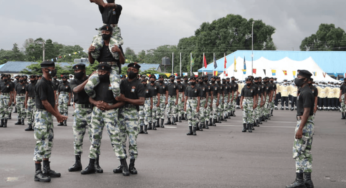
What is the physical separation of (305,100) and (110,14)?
4103 mm

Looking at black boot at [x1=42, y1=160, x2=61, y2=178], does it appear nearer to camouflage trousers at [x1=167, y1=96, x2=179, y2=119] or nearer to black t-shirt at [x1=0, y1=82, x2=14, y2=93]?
→ black t-shirt at [x1=0, y1=82, x2=14, y2=93]

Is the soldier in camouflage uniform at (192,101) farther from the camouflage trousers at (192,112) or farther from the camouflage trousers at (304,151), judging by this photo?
the camouflage trousers at (304,151)

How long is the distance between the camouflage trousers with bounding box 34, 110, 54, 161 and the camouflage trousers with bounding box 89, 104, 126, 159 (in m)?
0.82

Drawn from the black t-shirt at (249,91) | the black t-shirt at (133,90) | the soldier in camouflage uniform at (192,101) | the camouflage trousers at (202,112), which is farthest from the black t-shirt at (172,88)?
the black t-shirt at (133,90)

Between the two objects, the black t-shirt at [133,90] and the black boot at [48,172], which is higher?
the black t-shirt at [133,90]

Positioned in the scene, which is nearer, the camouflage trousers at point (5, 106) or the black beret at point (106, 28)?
the black beret at point (106, 28)

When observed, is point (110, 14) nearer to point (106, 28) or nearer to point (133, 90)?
point (106, 28)

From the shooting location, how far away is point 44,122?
7.10 m

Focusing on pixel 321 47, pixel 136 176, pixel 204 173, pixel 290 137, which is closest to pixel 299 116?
pixel 204 173

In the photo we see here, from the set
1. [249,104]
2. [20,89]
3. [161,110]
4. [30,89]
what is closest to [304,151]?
[249,104]

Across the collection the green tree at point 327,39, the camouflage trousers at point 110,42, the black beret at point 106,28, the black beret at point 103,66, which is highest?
the green tree at point 327,39

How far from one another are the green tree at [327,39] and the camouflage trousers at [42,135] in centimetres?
8703

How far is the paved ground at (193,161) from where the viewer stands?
704cm

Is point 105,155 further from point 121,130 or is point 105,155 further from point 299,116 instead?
point 299,116
